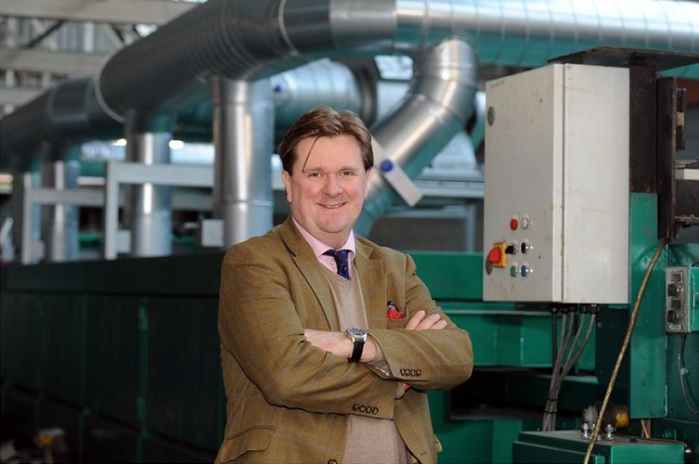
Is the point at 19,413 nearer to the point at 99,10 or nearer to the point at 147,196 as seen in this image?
the point at 147,196

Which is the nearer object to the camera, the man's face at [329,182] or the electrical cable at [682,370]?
the man's face at [329,182]

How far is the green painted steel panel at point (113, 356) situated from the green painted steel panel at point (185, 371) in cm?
25

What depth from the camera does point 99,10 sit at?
8156mm

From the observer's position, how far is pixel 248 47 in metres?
5.67

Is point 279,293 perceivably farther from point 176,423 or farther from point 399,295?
point 176,423

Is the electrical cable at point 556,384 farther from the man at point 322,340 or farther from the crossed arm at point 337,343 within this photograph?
the crossed arm at point 337,343

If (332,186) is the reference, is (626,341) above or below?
below

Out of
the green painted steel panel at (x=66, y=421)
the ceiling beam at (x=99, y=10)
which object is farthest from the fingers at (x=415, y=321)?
the ceiling beam at (x=99, y=10)

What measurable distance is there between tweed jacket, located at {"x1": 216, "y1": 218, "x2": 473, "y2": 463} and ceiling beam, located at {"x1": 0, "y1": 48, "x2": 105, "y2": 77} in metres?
7.91

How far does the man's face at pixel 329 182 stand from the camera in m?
2.19

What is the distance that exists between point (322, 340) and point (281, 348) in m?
0.08

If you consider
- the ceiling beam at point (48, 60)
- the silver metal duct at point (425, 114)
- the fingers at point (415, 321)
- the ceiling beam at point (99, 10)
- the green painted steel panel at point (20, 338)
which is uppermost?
the ceiling beam at point (99, 10)

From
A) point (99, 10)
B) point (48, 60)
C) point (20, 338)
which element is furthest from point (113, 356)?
point (48, 60)

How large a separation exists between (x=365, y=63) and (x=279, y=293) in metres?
6.03
